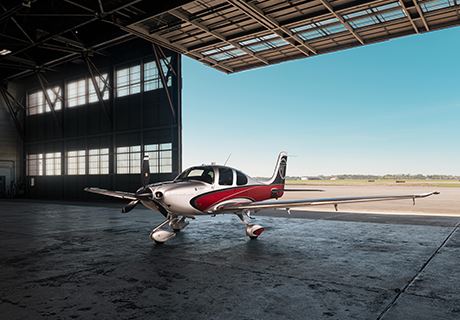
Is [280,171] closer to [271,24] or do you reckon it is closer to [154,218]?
[154,218]

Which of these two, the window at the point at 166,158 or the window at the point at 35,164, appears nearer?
the window at the point at 166,158

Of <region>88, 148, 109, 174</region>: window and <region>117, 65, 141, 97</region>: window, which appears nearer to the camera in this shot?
<region>117, 65, 141, 97</region>: window

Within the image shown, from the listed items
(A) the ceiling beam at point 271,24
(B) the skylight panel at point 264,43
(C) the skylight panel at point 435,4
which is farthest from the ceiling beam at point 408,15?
(B) the skylight panel at point 264,43

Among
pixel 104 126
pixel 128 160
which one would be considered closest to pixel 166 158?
pixel 128 160

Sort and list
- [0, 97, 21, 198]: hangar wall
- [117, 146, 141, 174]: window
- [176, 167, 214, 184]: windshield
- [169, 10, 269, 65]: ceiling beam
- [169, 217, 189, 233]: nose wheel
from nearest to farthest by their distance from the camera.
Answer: [176, 167, 214, 184]: windshield → [169, 217, 189, 233]: nose wheel → [169, 10, 269, 65]: ceiling beam → [117, 146, 141, 174]: window → [0, 97, 21, 198]: hangar wall

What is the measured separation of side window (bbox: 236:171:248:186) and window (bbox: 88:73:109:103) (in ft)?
75.2

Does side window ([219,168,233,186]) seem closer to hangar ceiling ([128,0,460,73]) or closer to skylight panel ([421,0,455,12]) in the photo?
hangar ceiling ([128,0,460,73])

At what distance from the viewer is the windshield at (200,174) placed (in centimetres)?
924

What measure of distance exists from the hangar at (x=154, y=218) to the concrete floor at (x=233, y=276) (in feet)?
0.12

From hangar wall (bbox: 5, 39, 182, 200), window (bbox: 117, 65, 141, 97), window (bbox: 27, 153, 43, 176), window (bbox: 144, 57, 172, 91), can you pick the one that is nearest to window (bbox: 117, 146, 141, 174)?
hangar wall (bbox: 5, 39, 182, 200)

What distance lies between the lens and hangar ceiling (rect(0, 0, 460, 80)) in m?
13.4

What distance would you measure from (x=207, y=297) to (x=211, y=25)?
536 inches

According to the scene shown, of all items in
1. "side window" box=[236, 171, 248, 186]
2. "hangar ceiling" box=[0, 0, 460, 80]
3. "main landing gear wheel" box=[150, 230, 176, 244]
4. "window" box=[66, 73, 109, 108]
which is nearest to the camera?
"main landing gear wheel" box=[150, 230, 176, 244]

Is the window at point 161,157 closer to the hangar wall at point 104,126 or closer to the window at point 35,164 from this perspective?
the hangar wall at point 104,126
